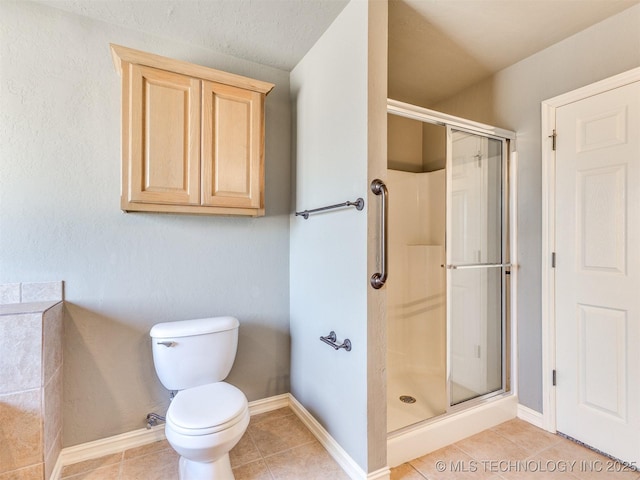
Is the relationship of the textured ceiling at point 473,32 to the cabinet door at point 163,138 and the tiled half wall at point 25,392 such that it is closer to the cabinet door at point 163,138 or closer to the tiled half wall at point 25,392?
the cabinet door at point 163,138

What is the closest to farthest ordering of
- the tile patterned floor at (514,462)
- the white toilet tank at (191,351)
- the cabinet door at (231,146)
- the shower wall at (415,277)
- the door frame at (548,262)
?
the tile patterned floor at (514,462) → the white toilet tank at (191,351) → the cabinet door at (231,146) → the door frame at (548,262) → the shower wall at (415,277)

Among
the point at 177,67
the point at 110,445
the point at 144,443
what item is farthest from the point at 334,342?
the point at 177,67

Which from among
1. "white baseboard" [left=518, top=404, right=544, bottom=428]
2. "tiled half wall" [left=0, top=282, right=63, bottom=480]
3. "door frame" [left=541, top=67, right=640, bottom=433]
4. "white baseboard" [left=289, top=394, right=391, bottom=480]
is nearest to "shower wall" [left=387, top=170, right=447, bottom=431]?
"white baseboard" [left=518, top=404, right=544, bottom=428]

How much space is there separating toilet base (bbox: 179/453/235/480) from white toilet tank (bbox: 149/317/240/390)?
0.39m

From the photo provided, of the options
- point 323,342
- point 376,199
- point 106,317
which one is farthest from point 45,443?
point 376,199

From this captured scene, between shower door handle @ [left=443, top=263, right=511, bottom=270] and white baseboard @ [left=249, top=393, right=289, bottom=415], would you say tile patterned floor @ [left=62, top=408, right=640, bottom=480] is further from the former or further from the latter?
shower door handle @ [left=443, top=263, right=511, bottom=270]

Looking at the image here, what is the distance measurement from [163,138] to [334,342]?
1.42 meters

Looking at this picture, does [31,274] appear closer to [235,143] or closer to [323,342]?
[235,143]

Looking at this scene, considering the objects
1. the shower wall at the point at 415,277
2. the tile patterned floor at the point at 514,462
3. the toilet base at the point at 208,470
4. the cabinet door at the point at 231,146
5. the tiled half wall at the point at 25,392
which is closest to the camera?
the tiled half wall at the point at 25,392

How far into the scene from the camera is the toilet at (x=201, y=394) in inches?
52.1

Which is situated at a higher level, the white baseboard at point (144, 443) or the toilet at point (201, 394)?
the toilet at point (201, 394)

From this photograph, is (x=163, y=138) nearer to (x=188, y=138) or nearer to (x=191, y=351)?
(x=188, y=138)

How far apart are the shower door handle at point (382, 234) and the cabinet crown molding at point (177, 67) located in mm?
988

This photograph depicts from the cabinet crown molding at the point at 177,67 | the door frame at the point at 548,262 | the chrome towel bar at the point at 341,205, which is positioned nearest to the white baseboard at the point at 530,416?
the door frame at the point at 548,262
